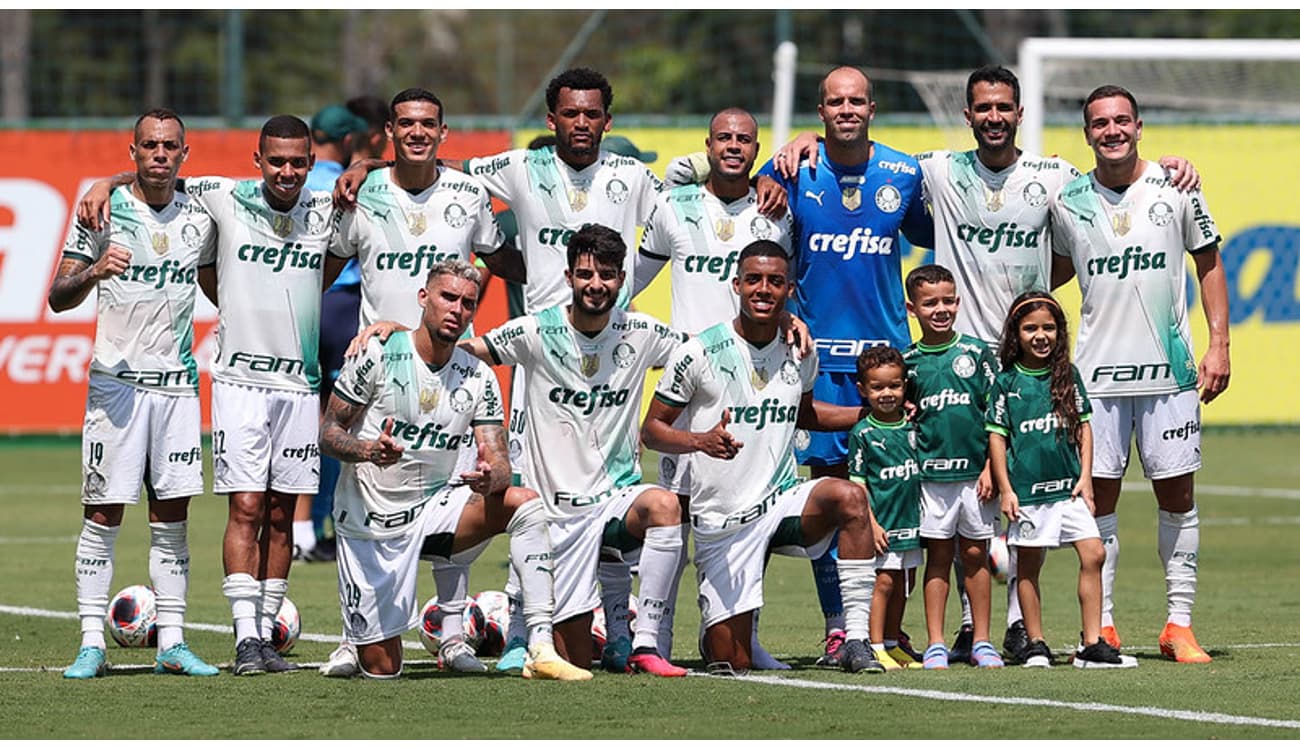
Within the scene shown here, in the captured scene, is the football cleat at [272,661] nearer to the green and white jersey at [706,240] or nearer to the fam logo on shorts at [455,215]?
the fam logo on shorts at [455,215]

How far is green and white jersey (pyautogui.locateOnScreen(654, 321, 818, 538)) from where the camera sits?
936 cm

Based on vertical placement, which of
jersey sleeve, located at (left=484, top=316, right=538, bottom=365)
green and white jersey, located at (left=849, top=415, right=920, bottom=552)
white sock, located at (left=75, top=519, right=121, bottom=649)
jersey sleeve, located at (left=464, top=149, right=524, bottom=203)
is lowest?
white sock, located at (left=75, top=519, right=121, bottom=649)

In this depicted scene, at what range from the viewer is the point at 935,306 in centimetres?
948

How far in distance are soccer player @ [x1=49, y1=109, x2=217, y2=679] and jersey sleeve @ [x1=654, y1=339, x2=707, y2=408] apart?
200cm

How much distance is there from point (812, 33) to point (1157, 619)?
30001mm

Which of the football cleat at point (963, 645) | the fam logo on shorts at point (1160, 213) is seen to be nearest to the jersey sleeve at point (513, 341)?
the football cleat at point (963, 645)

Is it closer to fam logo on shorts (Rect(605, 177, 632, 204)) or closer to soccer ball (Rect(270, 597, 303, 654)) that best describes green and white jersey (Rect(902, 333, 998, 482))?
fam logo on shorts (Rect(605, 177, 632, 204))

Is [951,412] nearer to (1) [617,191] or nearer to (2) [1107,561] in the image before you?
(2) [1107,561]

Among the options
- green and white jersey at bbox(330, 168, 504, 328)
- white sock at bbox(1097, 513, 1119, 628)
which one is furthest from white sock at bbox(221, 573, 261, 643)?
white sock at bbox(1097, 513, 1119, 628)

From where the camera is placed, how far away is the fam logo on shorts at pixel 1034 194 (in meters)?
9.86

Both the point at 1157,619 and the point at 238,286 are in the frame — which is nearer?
the point at 238,286
